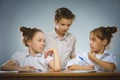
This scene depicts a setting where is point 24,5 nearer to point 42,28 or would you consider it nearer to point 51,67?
point 42,28

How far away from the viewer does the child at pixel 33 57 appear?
2.97 metres

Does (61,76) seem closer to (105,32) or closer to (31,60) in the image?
(31,60)

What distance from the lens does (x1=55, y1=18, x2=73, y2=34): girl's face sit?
3.05 m

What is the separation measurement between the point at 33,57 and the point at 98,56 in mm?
754

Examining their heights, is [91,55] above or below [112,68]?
above

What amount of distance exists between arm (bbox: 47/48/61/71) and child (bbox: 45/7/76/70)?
5cm

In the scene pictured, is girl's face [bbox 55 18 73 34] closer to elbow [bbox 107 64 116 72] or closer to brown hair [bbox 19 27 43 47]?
brown hair [bbox 19 27 43 47]

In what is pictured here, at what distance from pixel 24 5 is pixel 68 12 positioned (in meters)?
0.54

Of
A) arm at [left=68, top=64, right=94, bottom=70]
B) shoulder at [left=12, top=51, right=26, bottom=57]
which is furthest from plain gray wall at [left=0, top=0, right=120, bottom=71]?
arm at [left=68, top=64, right=94, bottom=70]

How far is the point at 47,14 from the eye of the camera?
10.1ft

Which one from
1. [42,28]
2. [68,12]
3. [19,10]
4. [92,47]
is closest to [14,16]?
[19,10]

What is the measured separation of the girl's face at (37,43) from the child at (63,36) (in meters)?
0.06

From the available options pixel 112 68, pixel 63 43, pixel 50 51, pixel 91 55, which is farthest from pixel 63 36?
pixel 112 68

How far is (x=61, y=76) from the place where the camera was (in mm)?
2889
